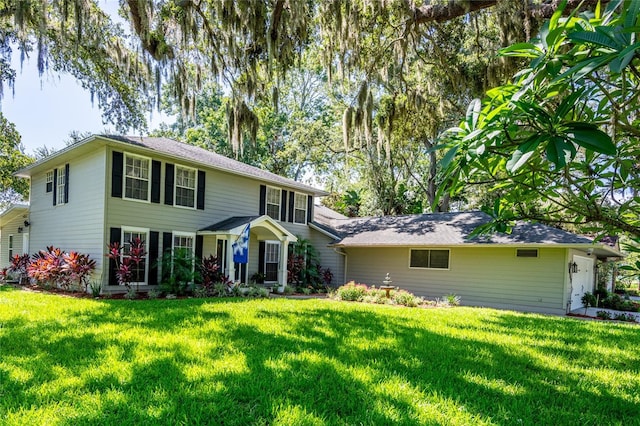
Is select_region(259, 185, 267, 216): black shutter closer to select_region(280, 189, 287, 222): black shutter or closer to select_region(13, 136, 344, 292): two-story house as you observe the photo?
select_region(13, 136, 344, 292): two-story house

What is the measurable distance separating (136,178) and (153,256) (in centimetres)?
237

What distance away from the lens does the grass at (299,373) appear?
296cm

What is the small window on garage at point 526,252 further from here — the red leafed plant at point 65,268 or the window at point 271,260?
the red leafed plant at point 65,268

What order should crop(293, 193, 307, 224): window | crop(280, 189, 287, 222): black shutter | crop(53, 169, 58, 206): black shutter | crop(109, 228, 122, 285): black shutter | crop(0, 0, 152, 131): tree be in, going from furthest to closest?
crop(293, 193, 307, 224): window
crop(280, 189, 287, 222): black shutter
crop(53, 169, 58, 206): black shutter
crop(109, 228, 122, 285): black shutter
crop(0, 0, 152, 131): tree

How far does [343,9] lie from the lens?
8.98 m

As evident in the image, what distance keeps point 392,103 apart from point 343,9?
14.2 ft

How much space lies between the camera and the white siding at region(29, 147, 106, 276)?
1071cm

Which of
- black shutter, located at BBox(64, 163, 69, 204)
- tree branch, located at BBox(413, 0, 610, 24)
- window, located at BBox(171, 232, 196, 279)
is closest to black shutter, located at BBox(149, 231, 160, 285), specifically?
window, located at BBox(171, 232, 196, 279)

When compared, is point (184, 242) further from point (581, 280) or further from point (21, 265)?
point (581, 280)

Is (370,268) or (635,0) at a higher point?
(635,0)

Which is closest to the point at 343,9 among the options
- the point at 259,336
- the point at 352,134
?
the point at 352,134

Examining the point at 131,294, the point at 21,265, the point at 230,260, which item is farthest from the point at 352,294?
the point at 21,265

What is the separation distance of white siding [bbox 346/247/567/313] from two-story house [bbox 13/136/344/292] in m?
4.20

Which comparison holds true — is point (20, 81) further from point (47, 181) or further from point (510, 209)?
point (510, 209)
